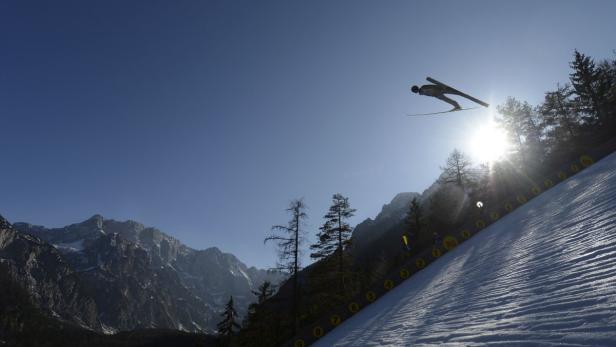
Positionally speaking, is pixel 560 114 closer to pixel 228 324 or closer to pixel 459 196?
pixel 459 196

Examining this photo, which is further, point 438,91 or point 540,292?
point 438,91

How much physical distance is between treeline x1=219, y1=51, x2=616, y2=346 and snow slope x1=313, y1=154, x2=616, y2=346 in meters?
12.7

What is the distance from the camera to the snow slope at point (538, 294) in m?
4.23

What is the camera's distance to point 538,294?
582cm

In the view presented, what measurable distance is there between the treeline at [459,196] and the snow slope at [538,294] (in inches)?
501

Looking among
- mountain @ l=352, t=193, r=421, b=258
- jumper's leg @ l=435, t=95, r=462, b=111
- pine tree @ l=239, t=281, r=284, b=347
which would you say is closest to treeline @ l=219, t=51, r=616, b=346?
pine tree @ l=239, t=281, r=284, b=347

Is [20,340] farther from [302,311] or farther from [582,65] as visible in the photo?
[582,65]

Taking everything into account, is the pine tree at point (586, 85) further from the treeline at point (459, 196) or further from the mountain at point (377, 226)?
the mountain at point (377, 226)

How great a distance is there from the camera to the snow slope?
4234 mm

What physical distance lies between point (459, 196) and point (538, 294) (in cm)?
4531

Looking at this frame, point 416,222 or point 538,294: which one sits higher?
point 416,222

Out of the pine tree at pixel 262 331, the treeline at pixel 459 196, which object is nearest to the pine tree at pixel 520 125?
the treeline at pixel 459 196

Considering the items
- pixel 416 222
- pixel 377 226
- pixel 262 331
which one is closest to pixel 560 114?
pixel 416 222

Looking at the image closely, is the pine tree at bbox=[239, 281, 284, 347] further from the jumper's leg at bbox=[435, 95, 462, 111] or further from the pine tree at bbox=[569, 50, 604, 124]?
the pine tree at bbox=[569, 50, 604, 124]
